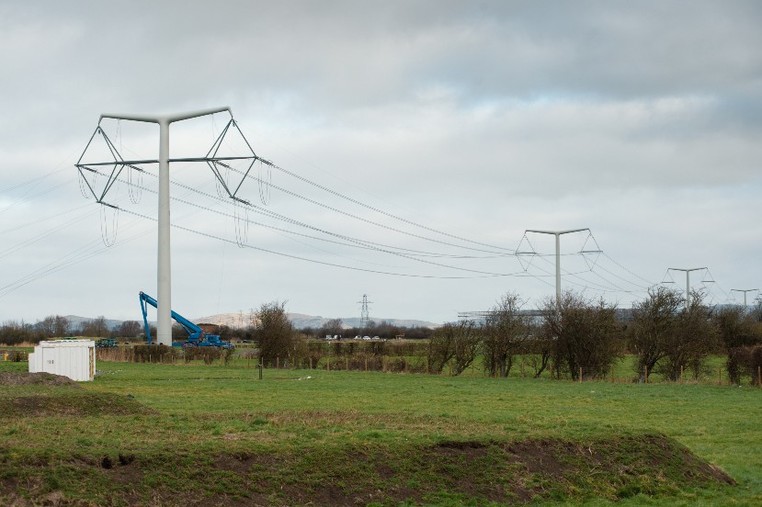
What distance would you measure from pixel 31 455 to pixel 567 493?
992 cm

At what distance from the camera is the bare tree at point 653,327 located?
66938 millimetres

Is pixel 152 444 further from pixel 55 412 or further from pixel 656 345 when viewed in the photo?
pixel 656 345

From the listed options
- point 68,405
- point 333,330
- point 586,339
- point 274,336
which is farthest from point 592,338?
point 333,330

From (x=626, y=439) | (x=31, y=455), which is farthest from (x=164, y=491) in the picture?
(x=626, y=439)

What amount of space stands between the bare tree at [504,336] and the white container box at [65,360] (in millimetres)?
29521

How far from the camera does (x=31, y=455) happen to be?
49.0 ft

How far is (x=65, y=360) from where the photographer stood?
180 ft

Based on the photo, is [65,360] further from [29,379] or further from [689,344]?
[689,344]

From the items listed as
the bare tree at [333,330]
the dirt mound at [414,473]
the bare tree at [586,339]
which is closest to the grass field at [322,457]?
the dirt mound at [414,473]

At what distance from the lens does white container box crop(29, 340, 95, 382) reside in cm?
5469

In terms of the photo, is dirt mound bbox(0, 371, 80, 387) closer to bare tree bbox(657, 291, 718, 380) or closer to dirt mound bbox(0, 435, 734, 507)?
dirt mound bbox(0, 435, 734, 507)

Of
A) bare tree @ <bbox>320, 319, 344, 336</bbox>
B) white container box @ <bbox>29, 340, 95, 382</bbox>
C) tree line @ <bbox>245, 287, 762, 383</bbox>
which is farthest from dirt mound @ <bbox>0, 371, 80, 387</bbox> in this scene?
bare tree @ <bbox>320, 319, 344, 336</bbox>

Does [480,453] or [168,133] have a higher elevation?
[168,133]

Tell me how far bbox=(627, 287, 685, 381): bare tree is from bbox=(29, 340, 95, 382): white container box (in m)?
38.8
